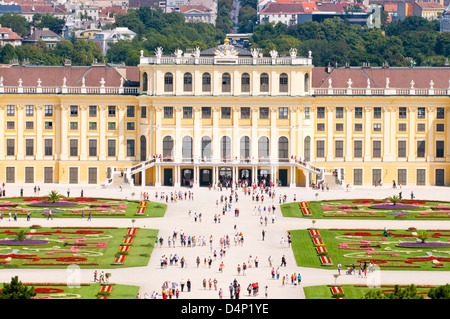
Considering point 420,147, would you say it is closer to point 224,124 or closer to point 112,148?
point 224,124

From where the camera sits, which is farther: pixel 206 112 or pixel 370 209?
pixel 206 112

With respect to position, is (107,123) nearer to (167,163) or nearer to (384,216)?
(167,163)

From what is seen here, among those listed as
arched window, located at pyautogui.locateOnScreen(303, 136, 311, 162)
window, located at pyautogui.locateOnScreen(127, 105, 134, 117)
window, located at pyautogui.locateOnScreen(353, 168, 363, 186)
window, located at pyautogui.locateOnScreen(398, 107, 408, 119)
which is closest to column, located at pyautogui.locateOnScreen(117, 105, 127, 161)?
window, located at pyautogui.locateOnScreen(127, 105, 134, 117)

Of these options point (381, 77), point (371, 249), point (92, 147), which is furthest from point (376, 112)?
point (371, 249)
